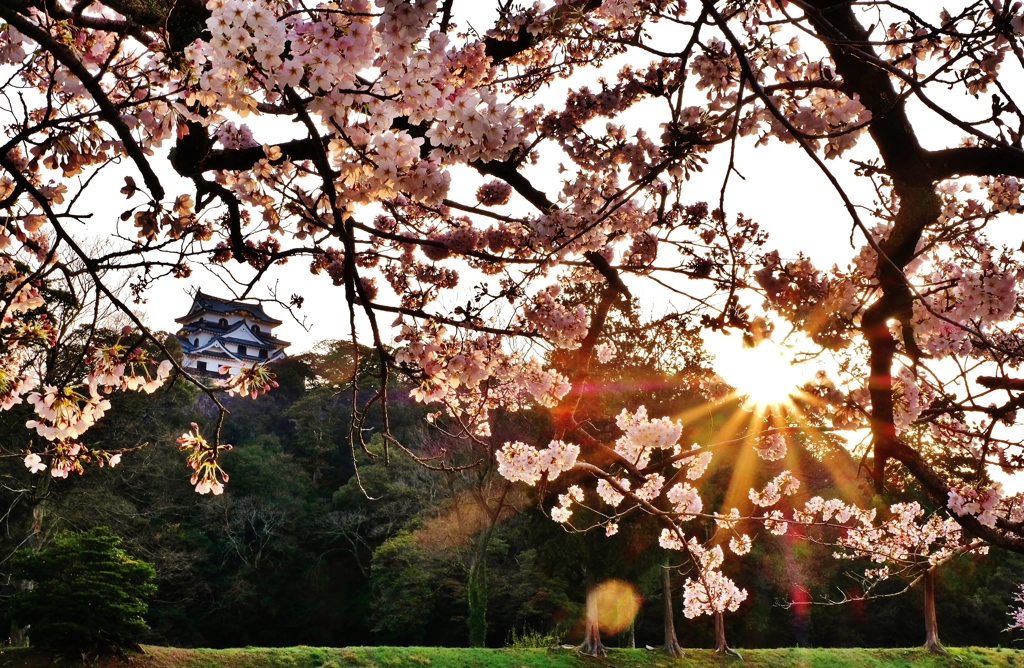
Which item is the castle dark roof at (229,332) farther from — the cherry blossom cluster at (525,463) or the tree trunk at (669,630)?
the cherry blossom cluster at (525,463)

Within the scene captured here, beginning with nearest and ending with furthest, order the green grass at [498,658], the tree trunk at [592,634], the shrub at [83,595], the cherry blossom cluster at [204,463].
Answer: the cherry blossom cluster at [204,463] < the shrub at [83,595] < the green grass at [498,658] < the tree trunk at [592,634]

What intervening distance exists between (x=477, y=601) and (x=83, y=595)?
7704 millimetres

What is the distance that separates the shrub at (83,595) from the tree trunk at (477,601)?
6570 millimetres

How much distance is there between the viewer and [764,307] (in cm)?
Result: 255

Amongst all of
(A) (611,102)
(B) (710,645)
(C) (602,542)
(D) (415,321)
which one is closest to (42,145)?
(D) (415,321)

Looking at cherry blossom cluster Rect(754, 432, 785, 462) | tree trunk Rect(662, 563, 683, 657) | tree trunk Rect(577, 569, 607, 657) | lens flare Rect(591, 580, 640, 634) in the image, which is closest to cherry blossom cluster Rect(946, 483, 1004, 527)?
cherry blossom cluster Rect(754, 432, 785, 462)

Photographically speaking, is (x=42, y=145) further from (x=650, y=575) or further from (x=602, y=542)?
(x=650, y=575)

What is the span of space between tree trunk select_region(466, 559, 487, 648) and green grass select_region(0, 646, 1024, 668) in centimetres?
267

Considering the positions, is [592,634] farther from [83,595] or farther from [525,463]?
[525,463]

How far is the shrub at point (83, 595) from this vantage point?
9.76 meters

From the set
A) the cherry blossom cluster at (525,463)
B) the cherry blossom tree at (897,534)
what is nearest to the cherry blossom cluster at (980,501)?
the cherry blossom tree at (897,534)

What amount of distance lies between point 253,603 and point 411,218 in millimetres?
15290

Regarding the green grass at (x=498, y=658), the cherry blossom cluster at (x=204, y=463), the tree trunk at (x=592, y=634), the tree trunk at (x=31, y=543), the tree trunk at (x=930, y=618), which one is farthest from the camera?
the tree trunk at (x=930, y=618)

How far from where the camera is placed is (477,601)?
1538 cm
